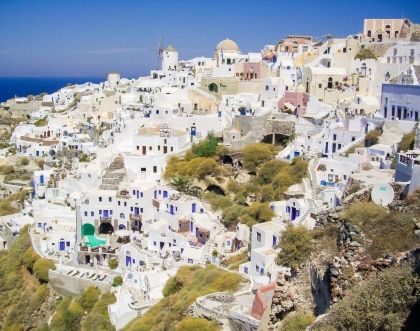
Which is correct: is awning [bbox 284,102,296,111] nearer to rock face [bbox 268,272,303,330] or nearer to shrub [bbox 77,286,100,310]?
shrub [bbox 77,286,100,310]

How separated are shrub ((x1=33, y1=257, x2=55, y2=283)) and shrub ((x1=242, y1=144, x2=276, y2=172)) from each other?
10.3 metres

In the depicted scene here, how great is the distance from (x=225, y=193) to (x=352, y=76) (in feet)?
35.1

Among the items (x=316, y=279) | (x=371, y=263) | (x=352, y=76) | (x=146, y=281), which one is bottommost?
(x=146, y=281)

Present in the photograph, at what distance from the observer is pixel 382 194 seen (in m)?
14.1

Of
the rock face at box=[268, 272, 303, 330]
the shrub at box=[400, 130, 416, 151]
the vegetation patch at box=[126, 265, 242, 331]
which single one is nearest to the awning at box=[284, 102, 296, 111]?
the shrub at box=[400, 130, 416, 151]

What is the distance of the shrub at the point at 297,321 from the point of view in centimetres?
1035

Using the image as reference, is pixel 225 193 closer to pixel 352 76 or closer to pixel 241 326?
pixel 352 76

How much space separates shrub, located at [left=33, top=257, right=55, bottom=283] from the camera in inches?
950

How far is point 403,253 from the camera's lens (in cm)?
973

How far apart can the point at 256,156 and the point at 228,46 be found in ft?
69.0

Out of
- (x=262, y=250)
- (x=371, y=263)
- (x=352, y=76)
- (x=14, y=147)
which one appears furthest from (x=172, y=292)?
(x=14, y=147)

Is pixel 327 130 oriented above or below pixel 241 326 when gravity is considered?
above

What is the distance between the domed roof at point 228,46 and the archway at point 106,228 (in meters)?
23.1

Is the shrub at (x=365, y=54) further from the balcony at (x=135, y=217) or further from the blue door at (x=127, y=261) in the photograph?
the blue door at (x=127, y=261)
